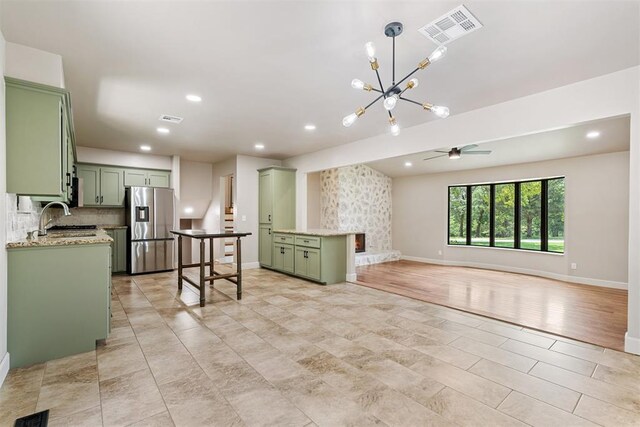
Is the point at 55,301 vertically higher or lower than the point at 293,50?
lower

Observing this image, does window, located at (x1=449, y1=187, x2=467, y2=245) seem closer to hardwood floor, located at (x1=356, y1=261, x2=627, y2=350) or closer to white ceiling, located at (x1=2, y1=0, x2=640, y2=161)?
hardwood floor, located at (x1=356, y1=261, x2=627, y2=350)

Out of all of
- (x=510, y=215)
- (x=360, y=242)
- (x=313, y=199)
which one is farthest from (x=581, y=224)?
(x=313, y=199)

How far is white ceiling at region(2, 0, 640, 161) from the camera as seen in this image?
2.06 meters

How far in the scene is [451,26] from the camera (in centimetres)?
219

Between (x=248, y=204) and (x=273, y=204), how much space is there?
2.17 ft

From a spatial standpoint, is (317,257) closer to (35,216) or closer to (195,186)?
(35,216)

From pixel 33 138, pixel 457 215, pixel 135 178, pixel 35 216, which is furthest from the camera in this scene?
pixel 457 215

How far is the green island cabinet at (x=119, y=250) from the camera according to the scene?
6281mm

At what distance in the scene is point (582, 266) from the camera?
5730 millimetres

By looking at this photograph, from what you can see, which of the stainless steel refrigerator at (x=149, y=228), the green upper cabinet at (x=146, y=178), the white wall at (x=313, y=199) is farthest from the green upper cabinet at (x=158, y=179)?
→ the white wall at (x=313, y=199)

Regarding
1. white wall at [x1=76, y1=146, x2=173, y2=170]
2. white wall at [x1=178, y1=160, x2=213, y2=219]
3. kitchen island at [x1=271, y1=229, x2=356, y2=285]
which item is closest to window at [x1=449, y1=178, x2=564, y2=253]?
kitchen island at [x1=271, y1=229, x2=356, y2=285]

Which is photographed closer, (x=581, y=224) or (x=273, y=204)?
(x=581, y=224)

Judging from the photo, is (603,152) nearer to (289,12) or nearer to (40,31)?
(289,12)

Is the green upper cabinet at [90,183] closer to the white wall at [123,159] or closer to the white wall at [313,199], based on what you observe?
the white wall at [123,159]
